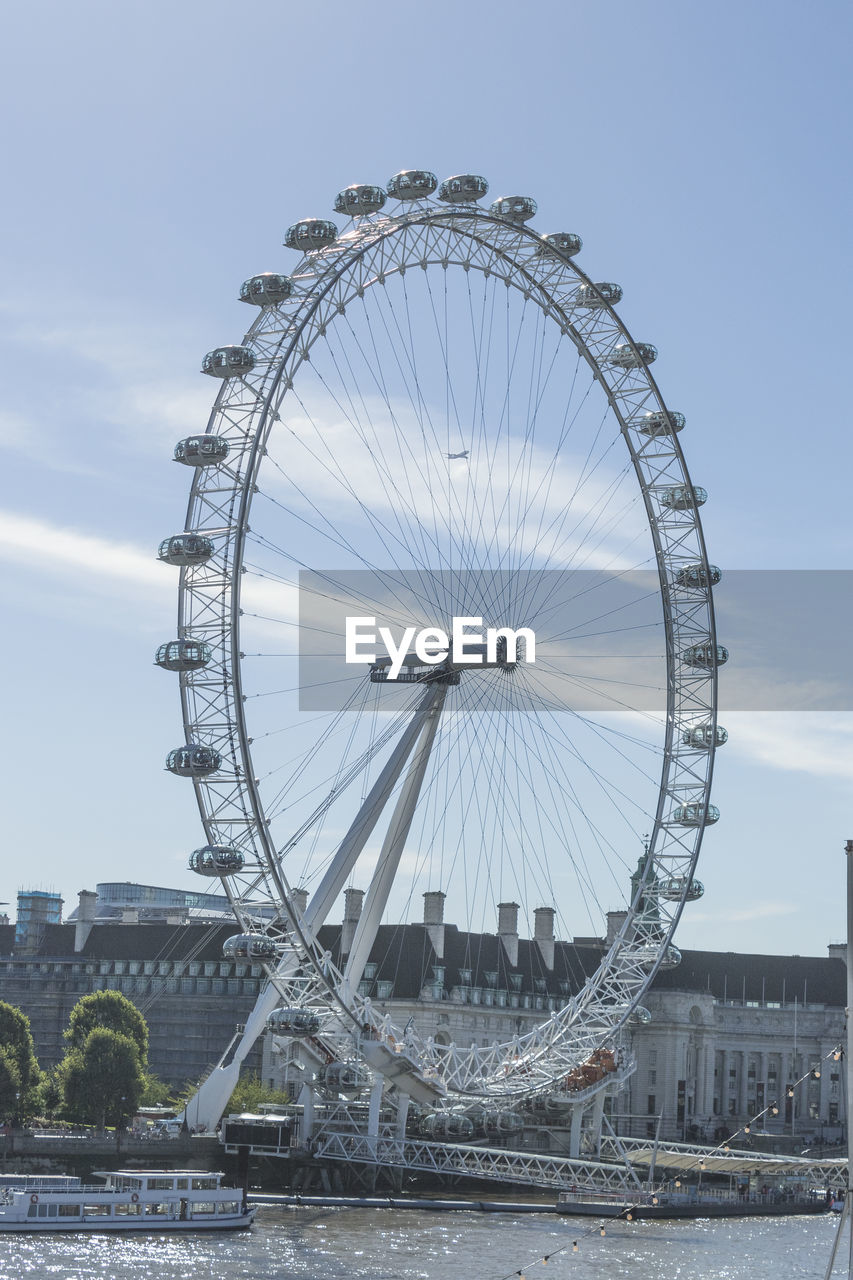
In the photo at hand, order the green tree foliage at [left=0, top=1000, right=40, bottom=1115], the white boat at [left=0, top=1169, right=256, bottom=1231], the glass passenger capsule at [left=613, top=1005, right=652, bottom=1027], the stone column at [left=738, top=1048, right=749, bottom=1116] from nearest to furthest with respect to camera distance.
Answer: the white boat at [left=0, top=1169, right=256, bottom=1231] < the glass passenger capsule at [left=613, top=1005, right=652, bottom=1027] < the green tree foliage at [left=0, top=1000, right=40, bottom=1115] < the stone column at [left=738, top=1048, right=749, bottom=1116]

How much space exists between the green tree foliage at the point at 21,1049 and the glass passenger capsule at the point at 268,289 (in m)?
37.7

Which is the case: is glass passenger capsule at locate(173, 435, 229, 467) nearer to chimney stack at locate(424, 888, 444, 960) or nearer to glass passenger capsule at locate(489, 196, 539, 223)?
glass passenger capsule at locate(489, 196, 539, 223)

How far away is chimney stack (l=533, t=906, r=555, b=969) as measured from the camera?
123562mm

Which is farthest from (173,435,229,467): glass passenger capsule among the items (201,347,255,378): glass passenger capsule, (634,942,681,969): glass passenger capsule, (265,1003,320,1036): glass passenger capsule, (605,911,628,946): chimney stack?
(605,911,628,946): chimney stack

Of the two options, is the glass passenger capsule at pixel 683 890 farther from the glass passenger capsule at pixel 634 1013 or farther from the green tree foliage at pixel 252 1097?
the green tree foliage at pixel 252 1097

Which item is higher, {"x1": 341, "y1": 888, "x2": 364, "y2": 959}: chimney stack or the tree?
{"x1": 341, "y1": 888, "x2": 364, "y2": 959}: chimney stack

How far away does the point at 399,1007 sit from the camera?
114m

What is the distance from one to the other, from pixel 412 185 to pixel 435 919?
58422mm

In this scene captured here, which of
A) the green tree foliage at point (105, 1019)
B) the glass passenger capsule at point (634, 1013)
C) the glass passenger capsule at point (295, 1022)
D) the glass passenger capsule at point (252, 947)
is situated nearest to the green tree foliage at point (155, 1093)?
the green tree foliage at point (105, 1019)

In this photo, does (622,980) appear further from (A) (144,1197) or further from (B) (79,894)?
(B) (79,894)

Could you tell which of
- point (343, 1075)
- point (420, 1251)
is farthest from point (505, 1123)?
point (420, 1251)

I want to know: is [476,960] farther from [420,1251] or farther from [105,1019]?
[420,1251]

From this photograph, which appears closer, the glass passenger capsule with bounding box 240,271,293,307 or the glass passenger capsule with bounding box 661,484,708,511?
the glass passenger capsule with bounding box 240,271,293,307

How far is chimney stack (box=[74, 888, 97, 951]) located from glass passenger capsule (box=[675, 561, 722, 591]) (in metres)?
56.3
